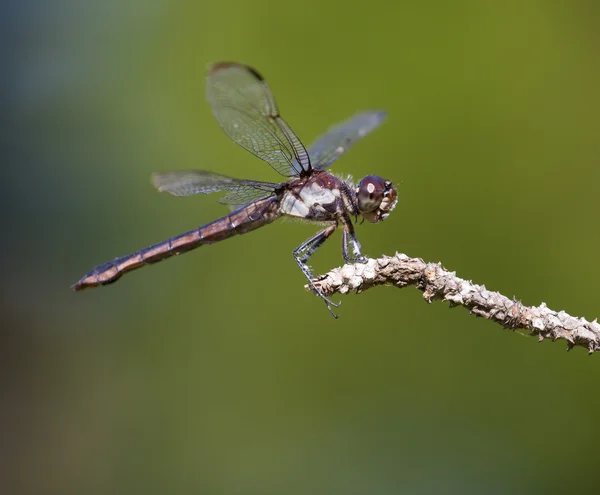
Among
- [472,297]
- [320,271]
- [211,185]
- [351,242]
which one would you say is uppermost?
[211,185]

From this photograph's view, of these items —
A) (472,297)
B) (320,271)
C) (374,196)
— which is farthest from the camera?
(320,271)

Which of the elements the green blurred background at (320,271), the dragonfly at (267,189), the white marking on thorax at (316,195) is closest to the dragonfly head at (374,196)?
the dragonfly at (267,189)

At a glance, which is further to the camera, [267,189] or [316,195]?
[267,189]

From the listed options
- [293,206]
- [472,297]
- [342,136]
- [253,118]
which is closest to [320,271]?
[293,206]

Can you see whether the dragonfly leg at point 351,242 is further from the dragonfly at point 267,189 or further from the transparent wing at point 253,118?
the transparent wing at point 253,118

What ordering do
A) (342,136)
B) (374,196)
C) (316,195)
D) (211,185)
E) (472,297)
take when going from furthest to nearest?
(342,136)
(211,185)
(316,195)
(374,196)
(472,297)

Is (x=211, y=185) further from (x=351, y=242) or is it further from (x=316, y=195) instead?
(x=351, y=242)
